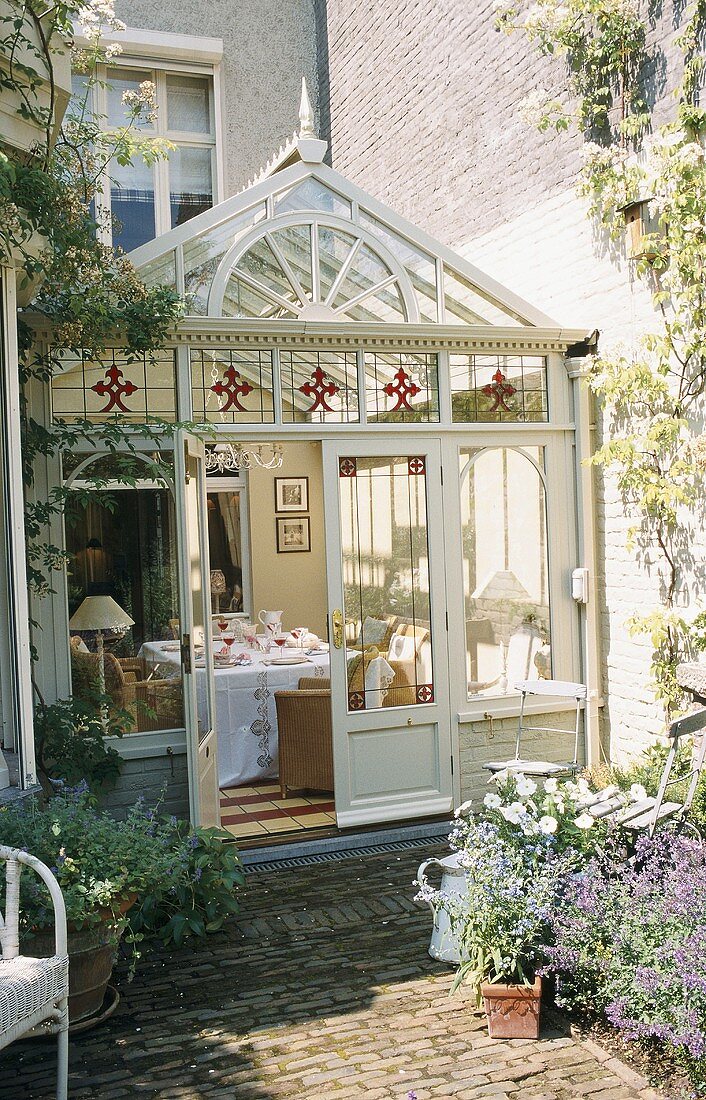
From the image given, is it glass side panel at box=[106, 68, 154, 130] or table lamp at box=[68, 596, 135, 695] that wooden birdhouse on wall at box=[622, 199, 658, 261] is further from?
glass side panel at box=[106, 68, 154, 130]

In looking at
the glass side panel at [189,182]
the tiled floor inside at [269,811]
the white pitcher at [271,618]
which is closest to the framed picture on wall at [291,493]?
the white pitcher at [271,618]

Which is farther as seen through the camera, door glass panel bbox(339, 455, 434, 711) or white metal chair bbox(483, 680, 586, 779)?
door glass panel bbox(339, 455, 434, 711)

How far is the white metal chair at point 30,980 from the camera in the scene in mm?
3158

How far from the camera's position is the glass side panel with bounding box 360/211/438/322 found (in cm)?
661

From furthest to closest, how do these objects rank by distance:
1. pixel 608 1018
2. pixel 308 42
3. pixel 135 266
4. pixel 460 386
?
pixel 308 42, pixel 460 386, pixel 135 266, pixel 608 1018

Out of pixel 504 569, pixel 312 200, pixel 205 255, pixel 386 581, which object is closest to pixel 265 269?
pixel 205 255

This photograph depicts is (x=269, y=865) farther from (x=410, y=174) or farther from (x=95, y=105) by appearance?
(x=95, y=105)

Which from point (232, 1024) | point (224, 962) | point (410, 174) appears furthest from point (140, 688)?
point (410, 174)

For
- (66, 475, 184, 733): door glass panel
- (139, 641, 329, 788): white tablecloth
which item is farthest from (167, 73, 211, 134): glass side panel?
(139, 641, 329, 788): white tablecloth

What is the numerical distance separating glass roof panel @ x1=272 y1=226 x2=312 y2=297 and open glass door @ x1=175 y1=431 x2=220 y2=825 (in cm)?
132

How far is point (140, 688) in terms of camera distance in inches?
236

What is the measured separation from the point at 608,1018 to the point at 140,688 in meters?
3.35

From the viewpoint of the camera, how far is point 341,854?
6125 mm

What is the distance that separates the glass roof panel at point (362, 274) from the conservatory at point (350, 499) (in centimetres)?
2
